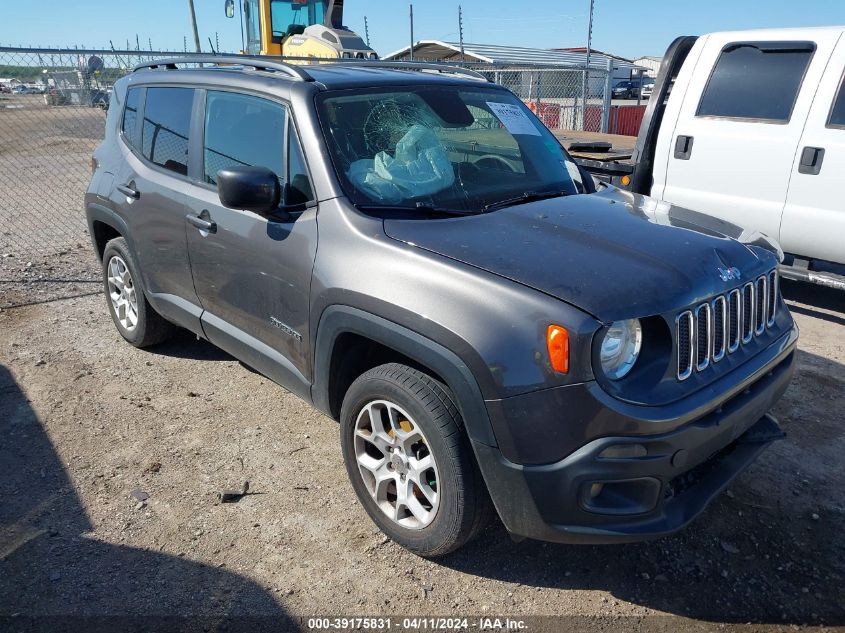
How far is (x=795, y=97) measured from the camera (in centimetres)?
538

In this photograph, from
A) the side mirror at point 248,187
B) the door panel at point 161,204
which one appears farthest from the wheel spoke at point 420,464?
the door panel at point 161,204

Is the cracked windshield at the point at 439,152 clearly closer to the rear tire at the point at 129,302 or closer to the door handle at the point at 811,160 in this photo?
the rear tire at the point at 129,302

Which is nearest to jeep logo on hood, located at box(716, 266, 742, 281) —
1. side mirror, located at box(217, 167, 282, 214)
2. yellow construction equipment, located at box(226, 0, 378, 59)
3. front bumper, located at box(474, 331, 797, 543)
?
front bumper, located at box(474, 331, 797, 543)

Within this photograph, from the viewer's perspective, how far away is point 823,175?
5.20 metres

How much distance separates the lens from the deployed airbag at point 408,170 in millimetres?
3168

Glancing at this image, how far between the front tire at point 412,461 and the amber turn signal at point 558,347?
477 mm

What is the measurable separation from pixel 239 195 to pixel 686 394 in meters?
1.98

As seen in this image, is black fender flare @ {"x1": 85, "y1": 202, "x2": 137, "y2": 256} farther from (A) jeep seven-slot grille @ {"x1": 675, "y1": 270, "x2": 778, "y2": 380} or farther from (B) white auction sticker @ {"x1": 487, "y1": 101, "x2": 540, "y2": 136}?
(A) jeep seven-slot grille @ {"x1": 675, "y1": 270, "x2": 778, "y2": 380}

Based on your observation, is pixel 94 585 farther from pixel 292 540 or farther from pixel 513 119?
pixel 513 119

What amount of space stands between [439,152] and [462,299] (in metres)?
1.20

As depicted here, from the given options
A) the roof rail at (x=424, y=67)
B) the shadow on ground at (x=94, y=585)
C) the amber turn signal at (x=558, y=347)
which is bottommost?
the shadow on ground at (x=94, y=585)

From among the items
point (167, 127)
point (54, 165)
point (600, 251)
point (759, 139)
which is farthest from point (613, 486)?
point (54, 165)

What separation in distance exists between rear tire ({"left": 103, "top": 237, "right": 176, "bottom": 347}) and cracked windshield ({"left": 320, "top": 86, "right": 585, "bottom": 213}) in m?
2.10

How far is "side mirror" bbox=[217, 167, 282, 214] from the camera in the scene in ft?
9.95
